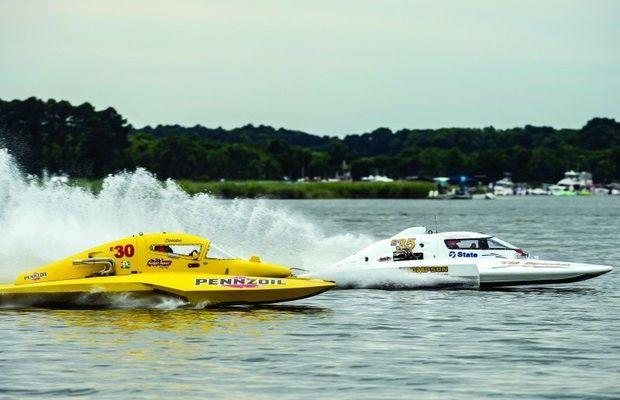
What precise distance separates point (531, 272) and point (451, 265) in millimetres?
2114

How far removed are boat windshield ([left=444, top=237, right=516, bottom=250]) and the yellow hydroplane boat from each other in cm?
664

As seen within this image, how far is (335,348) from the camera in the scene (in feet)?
76.9

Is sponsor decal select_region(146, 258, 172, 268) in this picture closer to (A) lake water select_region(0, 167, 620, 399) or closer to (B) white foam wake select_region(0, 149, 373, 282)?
(A) lake water select_region(0, 167, 620, 399)

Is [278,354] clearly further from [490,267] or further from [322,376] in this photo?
[490,267]

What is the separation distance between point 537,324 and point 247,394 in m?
9.59

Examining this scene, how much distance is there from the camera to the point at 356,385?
19.9 metres

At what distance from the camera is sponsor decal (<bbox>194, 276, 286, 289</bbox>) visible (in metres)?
28.1

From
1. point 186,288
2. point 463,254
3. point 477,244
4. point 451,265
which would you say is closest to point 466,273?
point 451,265

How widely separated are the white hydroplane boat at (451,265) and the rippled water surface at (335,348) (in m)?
0.51

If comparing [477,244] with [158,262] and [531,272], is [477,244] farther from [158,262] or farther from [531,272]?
Result: [158,262]

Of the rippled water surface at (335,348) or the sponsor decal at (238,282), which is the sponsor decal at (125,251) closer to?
the rippled water surface at (335,348)

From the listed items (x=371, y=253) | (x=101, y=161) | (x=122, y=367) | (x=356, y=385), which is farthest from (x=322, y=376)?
(x=101, y=161)

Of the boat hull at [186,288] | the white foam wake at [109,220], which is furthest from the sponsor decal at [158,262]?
the white foam wake at [109,220]

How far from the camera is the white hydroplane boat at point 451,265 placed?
33812 millimetres
